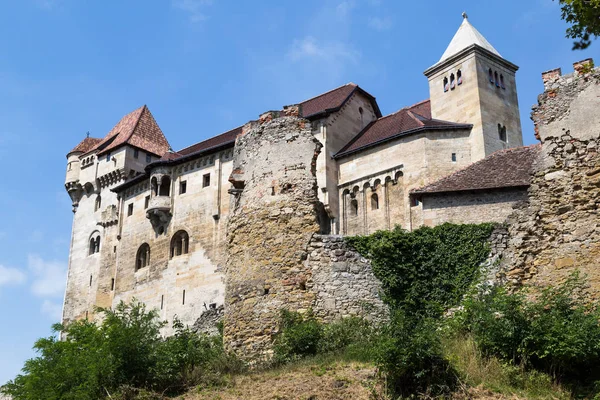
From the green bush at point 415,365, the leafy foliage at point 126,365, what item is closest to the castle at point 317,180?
the leafy foliage at point 126,365

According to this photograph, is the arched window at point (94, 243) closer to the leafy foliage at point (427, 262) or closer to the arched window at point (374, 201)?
the arched window at point (374, 201)

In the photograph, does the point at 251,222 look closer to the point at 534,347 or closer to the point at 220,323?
the point at 220,323

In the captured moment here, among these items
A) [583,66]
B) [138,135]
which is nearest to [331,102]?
[138,135]

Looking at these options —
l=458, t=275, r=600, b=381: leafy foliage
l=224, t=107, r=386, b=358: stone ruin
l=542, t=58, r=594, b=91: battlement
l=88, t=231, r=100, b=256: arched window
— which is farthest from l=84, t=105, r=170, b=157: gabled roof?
l=458, t=275, r=600, b=381: leafy foliage

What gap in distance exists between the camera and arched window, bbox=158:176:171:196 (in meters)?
43.2

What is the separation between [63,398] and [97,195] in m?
37.0

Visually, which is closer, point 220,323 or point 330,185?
point 220,323

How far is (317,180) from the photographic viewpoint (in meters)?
31.0

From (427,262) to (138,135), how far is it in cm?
3772

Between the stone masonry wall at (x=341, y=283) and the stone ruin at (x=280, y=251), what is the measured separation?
0.07 feet

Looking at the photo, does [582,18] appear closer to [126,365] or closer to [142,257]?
[126,365]

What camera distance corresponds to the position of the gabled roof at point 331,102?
1501 inches

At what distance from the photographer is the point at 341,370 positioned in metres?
13.1

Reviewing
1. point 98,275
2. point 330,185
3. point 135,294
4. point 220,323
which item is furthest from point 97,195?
point 220,323
